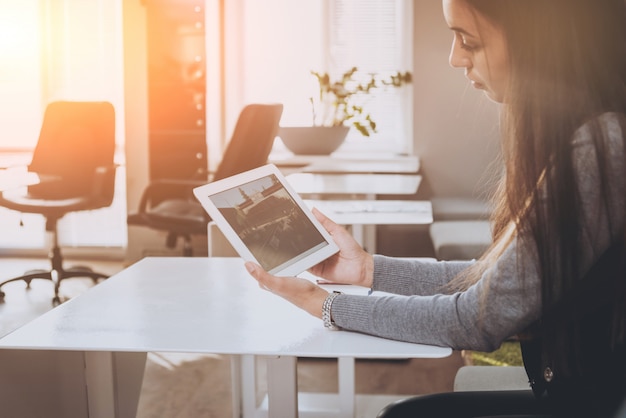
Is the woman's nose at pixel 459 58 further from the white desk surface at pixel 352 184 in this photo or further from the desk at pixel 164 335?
the white desk surface at pixel 352 184

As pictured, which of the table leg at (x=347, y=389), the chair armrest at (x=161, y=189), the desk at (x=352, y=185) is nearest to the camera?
the table leg at (x=347, y=389)

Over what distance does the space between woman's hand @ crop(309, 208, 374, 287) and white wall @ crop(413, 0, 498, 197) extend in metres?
3.43

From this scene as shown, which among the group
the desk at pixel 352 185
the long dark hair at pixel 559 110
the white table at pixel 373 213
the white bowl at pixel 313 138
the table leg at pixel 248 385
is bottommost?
the table leg at pixel 248 385

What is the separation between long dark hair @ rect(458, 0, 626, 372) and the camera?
0.99 meters

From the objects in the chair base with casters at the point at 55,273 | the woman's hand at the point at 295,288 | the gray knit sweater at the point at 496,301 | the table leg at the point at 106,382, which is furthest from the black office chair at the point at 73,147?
the gray knit sweater at the point at 496,301

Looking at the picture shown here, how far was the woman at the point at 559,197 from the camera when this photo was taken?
99cm

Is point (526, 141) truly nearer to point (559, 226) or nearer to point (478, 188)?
point (559, 226)

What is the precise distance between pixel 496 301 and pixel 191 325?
1.66ft

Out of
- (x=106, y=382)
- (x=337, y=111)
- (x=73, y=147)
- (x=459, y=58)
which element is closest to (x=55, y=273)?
(x=73, y=147)

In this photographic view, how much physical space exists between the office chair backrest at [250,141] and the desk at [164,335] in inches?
93.2

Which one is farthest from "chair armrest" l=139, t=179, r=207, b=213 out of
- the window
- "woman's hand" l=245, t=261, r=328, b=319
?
"woman's hand" l=245, t=261, r=328, b=319

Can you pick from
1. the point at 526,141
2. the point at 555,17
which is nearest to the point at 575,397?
the point at 526,141

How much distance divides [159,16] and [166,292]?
4003 millimetres

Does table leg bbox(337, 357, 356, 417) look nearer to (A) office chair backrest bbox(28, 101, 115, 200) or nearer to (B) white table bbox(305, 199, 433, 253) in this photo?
(B) white table bbox(305, 199, 433, 253)
